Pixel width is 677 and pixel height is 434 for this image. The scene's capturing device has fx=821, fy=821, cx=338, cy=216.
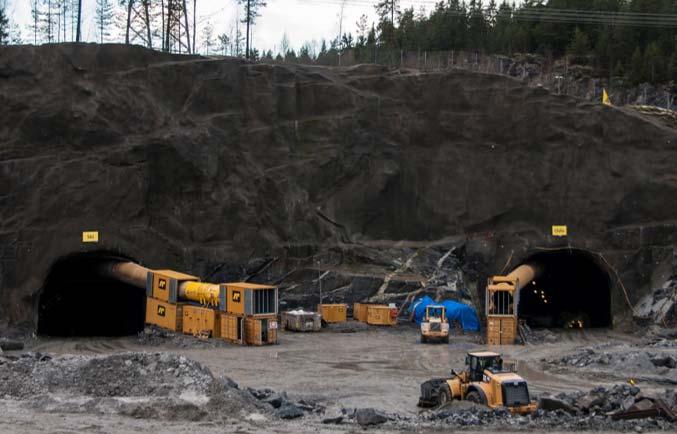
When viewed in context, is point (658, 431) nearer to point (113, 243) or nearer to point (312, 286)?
point (312, 286)

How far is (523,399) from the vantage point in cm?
2075

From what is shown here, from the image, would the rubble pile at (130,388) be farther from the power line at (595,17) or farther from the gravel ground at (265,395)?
the power line at (595,17)

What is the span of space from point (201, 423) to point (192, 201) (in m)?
29.3

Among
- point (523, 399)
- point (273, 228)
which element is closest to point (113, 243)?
point (273, 228)

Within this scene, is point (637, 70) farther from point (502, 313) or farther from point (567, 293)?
point (502, 313)

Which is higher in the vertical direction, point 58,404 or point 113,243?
point 113,243

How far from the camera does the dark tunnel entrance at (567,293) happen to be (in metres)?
51.1

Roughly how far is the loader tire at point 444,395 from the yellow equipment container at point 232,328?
16.6 metres

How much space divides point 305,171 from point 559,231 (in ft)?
52.7

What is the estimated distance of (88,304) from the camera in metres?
50.4

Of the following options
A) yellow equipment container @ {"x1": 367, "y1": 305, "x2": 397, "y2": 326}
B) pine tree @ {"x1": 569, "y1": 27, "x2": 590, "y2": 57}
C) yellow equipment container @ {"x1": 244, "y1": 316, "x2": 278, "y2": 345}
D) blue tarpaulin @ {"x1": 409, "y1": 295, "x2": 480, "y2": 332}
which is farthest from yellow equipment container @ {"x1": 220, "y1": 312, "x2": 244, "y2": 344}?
pine tree @ {"x1": 569, "y1": 27, "x2": 590, "y2": 57}

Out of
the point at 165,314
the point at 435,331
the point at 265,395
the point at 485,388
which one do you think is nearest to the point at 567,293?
the point at 435,331

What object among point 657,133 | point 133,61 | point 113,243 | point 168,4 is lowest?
point 113,243

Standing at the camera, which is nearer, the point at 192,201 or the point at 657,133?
the point at 192,201
